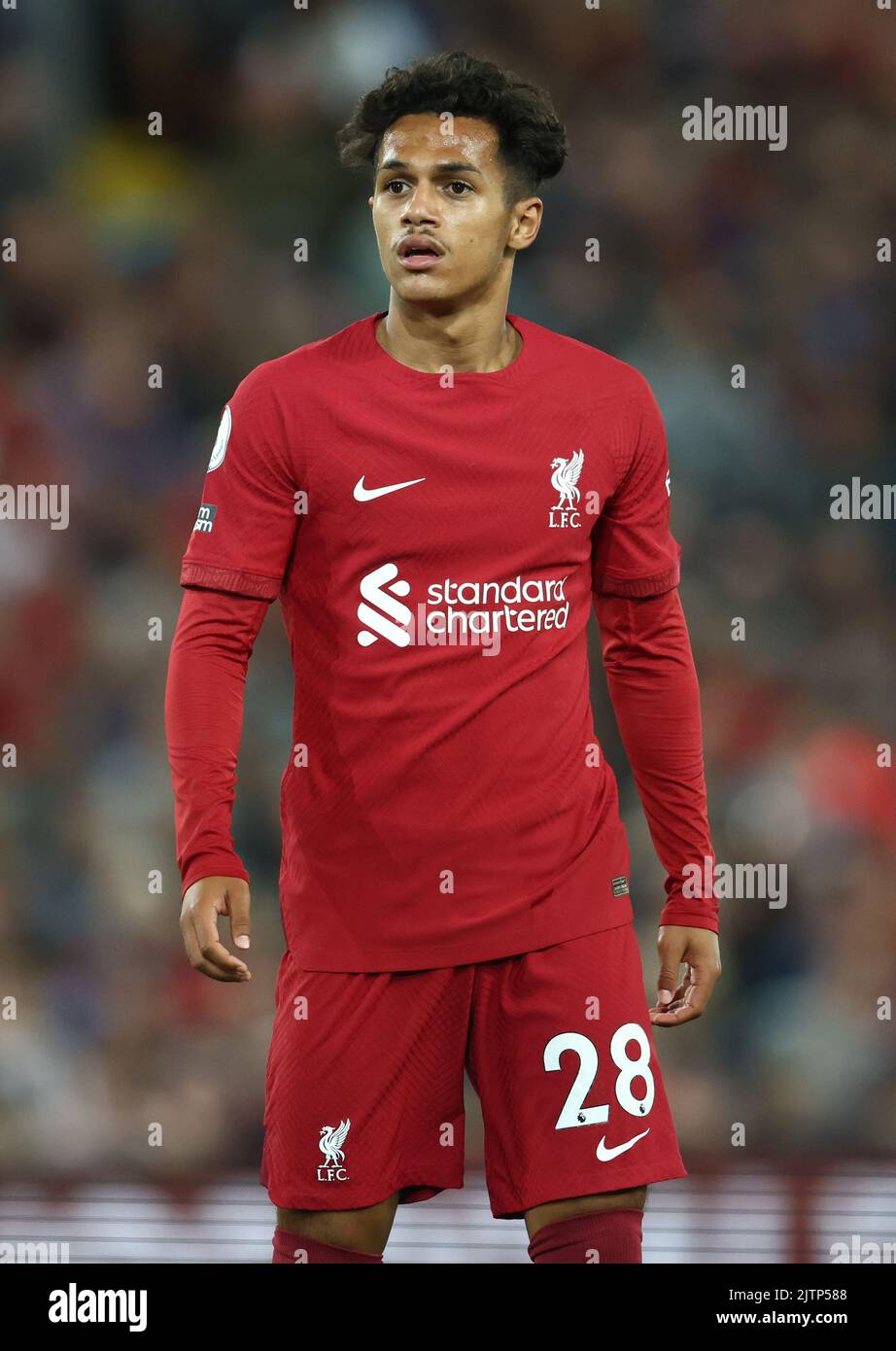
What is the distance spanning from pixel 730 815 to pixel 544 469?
1.64 meters

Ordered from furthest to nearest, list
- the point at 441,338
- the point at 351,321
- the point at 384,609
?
the point at 351,321
the point at 441,338
the point at 384,609

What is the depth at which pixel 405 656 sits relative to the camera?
209cm

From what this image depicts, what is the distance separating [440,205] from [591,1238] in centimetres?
125

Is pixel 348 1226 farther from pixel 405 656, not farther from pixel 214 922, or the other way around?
pixel 405 656

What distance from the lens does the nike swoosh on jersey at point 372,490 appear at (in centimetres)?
210

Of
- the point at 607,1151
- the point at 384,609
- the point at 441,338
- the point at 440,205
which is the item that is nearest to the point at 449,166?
the point at 440,205

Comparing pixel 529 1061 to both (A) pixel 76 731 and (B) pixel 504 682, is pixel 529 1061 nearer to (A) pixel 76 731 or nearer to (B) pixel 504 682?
(B) pixel 504 682

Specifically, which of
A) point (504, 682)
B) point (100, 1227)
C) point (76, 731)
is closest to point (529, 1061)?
point (504, 682)

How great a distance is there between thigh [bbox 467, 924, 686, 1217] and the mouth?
0.84 metres

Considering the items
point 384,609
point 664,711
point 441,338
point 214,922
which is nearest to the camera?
point 214,922

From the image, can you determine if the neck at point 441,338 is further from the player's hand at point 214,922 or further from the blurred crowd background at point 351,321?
the blurred crowd background at point 351,321

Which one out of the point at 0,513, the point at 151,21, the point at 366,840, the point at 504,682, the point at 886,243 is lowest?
the point at 366,840

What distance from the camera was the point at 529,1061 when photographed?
82.1 inches
